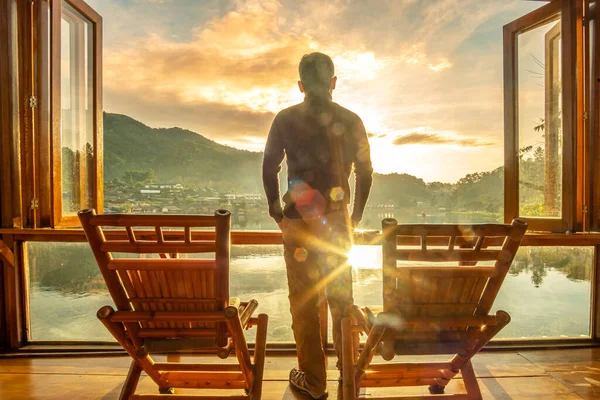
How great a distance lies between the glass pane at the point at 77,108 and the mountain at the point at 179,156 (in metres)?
0.94

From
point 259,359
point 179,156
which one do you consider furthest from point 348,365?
point 179,156

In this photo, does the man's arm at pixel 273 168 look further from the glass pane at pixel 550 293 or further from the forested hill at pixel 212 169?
the glass pane at pixel 550 293

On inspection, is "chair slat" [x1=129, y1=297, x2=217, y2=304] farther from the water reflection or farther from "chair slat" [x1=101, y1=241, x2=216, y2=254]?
the water reflection

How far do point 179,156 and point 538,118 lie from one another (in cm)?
468

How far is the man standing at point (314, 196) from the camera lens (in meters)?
1.63

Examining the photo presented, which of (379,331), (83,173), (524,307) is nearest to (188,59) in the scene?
(83,173)

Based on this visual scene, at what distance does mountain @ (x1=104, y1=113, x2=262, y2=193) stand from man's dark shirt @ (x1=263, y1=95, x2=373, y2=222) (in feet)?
6.21

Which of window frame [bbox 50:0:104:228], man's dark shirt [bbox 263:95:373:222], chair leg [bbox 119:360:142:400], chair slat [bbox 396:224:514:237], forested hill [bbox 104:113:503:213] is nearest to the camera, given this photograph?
chair slat [bbox 396:224:514:237]

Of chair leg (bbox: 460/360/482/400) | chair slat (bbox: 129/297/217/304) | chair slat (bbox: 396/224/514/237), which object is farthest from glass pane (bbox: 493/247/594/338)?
chair slat (bbox: 129/297/217/304)

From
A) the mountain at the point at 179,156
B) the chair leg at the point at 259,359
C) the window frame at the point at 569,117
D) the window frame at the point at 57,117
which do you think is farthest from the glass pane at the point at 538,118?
the window frame at the point at 57,117

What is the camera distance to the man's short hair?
1.64 meters

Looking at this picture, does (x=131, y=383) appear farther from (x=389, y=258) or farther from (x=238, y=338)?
(x=389, y=258)

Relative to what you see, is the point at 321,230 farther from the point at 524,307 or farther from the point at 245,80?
the point at 524,307

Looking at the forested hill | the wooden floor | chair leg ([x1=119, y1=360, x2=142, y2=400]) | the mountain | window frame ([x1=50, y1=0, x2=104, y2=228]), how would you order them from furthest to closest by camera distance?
the mountain, the forested hill, window frame ([x1=50, y1=0, x2=104, y2=228]), the wooden floor, chair leg ([x1=119, y1=360, x2=142, y2=400])
